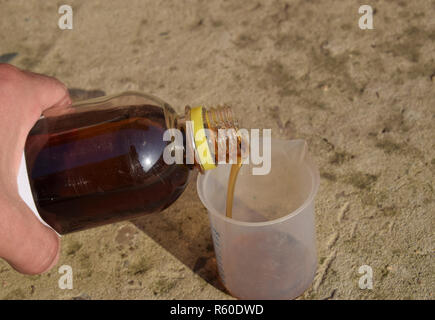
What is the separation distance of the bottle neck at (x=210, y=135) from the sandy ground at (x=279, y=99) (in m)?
0.33

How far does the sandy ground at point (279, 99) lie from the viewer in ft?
3.80

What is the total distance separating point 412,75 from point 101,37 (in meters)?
0.98

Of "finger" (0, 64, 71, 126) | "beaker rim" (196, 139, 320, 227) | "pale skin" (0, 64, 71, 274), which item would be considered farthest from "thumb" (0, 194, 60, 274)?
"beaker rim" (196, 139, 320, 227)

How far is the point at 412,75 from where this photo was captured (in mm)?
1503

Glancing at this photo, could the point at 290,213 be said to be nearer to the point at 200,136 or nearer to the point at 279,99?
the point at 200,136

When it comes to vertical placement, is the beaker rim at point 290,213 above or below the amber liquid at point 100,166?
below

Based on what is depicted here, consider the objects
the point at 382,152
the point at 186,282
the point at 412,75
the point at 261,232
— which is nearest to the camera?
the point at 261,232

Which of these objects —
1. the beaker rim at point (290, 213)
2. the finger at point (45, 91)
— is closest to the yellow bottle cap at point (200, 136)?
the beaker rim at point (290, 213)

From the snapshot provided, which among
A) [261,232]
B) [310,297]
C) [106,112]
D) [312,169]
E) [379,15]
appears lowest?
[310,297]

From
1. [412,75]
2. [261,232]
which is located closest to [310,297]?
[261,232]

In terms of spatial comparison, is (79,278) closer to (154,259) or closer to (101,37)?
(154,259)

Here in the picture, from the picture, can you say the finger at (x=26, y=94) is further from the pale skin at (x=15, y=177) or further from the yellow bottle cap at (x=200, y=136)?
the yellow bottle cap at (x=200, y=136)

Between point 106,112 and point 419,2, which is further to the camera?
point 419,2

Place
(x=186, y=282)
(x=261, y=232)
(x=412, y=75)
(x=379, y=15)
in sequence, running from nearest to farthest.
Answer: (x=261, y=232) → (x=186, y=282) → (x=412, y=75) → (x=379, y=15)
